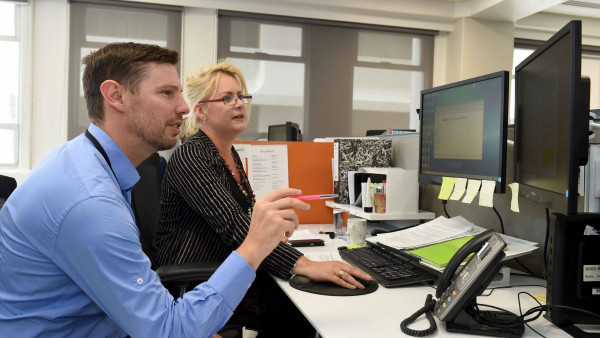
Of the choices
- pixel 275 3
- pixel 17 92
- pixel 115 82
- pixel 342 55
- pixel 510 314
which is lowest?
pixel 510 314

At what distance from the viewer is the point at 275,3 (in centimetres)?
477

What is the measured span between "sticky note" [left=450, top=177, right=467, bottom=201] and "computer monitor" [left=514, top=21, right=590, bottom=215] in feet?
0.57

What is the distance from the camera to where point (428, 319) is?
962mm

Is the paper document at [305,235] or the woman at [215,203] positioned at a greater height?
the woman at [215,203]

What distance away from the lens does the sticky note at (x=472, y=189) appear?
4.52 feet

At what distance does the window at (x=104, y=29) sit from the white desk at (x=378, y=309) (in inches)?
150

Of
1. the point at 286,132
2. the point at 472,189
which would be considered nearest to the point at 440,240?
the point at 472,189

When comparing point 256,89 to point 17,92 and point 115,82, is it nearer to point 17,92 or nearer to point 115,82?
point 17,92

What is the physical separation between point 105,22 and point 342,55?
242 centimetres

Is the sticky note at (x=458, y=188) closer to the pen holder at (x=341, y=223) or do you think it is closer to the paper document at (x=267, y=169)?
the pen holder at (x=341, y=223)

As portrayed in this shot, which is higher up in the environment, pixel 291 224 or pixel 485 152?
pixel 485 152

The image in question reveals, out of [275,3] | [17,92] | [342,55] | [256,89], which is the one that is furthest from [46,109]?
[342,55]

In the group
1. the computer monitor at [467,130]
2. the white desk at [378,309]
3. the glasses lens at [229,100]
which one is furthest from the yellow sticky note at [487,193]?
the glasses lens at [229,100]

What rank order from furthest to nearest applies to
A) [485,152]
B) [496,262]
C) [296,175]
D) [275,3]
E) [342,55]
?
[342,55] → [275,3] → [296,175] → [485,152] → [496,262]
